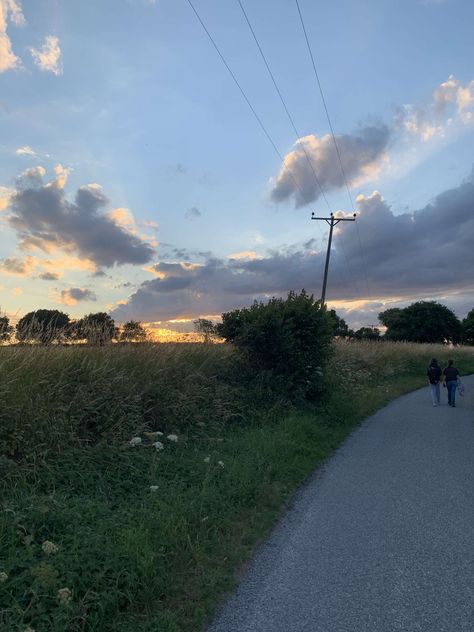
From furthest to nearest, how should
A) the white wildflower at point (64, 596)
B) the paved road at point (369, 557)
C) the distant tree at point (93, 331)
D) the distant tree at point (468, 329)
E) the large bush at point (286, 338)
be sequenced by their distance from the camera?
the distant tree at point (468, 329) < the large bush at point (286, 338) < the distant tree at point (93, 331) < the paved road at point (369, 557) < the white wildflower at point (64, 596)

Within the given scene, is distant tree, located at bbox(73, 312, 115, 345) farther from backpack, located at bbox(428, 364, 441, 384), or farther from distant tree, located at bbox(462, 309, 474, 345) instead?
distant tree, located at bbox(462, 309, 474, 345)

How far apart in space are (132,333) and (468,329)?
338 feet

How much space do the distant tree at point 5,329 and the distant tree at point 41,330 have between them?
0.41 ft

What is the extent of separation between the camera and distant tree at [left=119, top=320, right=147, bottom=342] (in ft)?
34.9

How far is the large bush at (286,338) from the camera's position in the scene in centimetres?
1297

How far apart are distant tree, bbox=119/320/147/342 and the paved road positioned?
4.95 meters

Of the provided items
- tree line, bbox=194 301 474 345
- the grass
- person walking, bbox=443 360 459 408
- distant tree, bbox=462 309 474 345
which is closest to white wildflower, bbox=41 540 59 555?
the grass

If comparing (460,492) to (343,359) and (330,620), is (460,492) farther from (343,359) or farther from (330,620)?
(343,359)

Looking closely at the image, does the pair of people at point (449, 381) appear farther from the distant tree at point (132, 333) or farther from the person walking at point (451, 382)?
the distant tree at point (132, 333)

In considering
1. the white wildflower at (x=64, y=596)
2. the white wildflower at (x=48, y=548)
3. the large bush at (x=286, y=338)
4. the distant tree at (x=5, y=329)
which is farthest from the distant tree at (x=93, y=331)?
the white wildflower at (x=64, y=596)

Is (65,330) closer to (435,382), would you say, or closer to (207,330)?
(207,330)

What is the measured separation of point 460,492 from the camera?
22.9 feet

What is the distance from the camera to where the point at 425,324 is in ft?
299

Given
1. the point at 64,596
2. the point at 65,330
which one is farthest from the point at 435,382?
the point at 64,596
